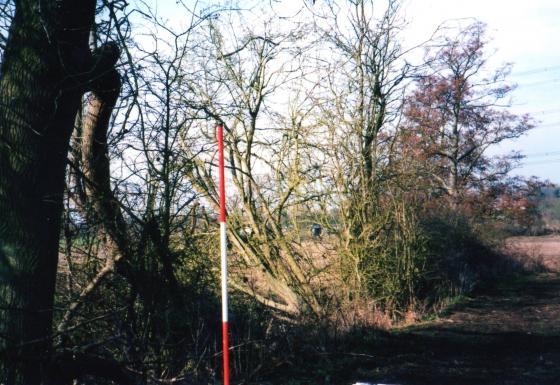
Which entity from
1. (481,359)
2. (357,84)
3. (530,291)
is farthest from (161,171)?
(530,291)

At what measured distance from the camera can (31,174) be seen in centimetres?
512

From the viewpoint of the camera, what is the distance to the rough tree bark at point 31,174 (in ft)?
16.5

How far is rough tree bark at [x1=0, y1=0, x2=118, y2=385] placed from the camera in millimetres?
5023

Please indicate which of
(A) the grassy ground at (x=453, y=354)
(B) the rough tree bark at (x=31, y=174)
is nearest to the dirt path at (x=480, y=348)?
(A) the grassy ground at (x=453, y=354)

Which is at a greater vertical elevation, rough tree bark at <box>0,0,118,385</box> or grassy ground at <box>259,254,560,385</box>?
rough tree bark at <box>0,0,118,385</box>

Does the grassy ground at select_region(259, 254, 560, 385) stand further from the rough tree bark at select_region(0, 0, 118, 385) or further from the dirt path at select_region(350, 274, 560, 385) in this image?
the rough tree bark at select_region(0, 0, 118, 385)

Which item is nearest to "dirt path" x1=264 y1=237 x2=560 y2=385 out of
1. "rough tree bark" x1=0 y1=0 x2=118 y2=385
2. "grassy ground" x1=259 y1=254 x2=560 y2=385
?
"grassy ground" x1=259 y1=254 x2=560 y2=385

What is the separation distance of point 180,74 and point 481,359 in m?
5.81

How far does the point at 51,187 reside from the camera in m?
5.27

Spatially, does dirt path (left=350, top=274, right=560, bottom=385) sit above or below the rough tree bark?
below

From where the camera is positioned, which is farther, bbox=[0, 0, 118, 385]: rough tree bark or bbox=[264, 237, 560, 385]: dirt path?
bbox=[264, 237, 560, 385]: dirt path

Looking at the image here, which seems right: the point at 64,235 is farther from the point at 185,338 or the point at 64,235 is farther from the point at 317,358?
→ the point at 317,358

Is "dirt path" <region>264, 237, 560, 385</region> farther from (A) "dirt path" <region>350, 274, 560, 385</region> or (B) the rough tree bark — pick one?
(B) the rough tree bark

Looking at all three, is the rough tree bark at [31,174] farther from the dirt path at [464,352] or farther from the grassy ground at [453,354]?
the dirt path at [464,352]
